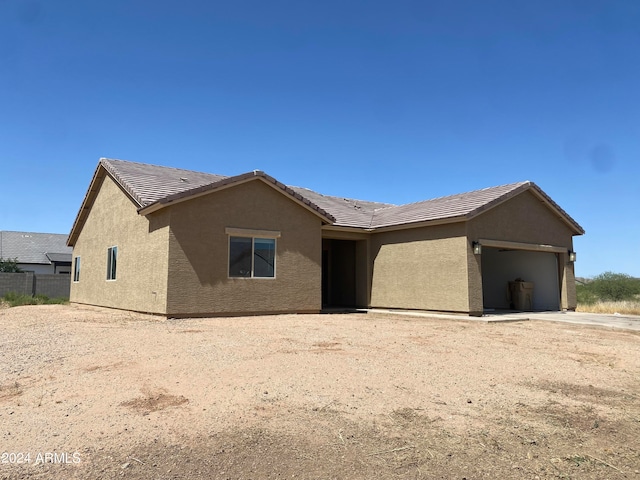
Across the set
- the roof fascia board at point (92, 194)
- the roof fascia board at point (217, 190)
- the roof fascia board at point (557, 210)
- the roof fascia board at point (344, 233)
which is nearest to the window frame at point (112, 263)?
the roof fascia board at point (92, 194)

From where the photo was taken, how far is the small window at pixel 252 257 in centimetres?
1347

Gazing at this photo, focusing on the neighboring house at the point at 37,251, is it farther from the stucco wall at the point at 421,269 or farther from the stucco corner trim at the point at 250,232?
the stucco wall at the point at 421,269

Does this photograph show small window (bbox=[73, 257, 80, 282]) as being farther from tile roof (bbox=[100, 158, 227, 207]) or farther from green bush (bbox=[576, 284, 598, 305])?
green bush (bbox=[576, 284, 598, 305])

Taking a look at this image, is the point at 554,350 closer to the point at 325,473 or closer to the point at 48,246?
the point at 325,473

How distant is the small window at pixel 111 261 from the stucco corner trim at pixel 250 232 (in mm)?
4944

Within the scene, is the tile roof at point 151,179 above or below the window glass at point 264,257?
above

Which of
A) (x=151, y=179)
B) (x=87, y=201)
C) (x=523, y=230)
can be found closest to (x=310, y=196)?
(x=151, y=179)

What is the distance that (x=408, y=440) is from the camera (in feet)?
13.1

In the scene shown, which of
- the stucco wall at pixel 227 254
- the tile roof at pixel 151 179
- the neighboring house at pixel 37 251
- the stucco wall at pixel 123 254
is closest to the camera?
the stucco wall at pixel 227 254

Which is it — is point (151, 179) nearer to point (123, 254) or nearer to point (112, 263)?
point (123, 254)

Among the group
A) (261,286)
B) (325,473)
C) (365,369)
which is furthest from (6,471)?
(261,286)

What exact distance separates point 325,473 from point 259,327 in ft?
24.0

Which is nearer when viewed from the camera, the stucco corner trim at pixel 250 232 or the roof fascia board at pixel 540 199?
the stucco corner trim at pixel 250 232

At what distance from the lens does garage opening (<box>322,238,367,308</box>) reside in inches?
698
